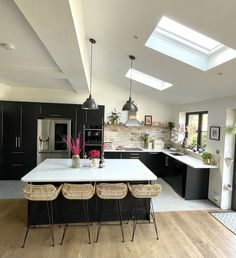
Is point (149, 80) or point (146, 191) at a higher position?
point (149, 80)

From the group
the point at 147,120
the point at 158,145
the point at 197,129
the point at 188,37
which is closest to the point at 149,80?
the point at 147,120

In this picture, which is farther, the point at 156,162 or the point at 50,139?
the point at 156,162

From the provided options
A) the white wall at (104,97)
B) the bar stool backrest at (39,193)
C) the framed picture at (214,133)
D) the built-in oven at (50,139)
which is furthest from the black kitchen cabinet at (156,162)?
the bar stool backrest at (39,193)

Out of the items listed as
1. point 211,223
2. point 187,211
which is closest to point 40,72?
point 187,211

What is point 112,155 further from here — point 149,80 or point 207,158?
point 207,158

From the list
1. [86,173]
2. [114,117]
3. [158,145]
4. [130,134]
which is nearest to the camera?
[86,173]

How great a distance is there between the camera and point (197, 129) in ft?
17.8

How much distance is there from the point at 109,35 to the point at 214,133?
2886mm

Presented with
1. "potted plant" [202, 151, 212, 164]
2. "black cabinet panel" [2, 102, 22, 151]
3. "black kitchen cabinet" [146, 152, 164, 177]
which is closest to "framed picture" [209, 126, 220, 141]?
"potted plant" [202, 151, 212, 164]

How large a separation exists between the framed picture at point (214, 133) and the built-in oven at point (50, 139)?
3545 millimetres

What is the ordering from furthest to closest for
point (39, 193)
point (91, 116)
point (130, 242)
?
point (91, 116), point (130, 242), point (39, 193)

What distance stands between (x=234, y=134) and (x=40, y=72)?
396 cm

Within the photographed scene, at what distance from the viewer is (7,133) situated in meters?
5.38

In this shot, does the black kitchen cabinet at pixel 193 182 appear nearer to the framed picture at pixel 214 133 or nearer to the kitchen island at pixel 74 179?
the framed picture at pixel 214 133
